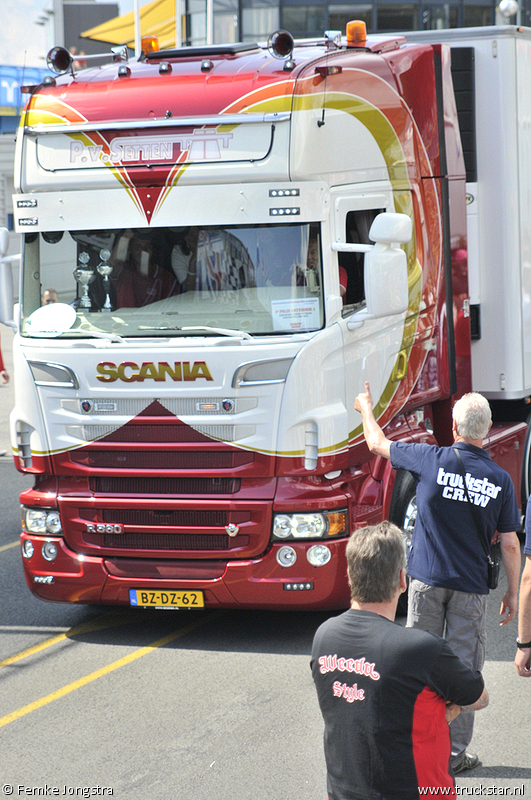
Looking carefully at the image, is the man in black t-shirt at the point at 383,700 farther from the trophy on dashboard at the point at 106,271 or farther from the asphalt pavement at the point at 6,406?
the asphalt pavement at the point at 6,406

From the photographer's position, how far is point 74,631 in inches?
270

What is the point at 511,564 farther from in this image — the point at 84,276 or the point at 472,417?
the point at 84,276

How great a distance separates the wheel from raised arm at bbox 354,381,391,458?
1.29 m

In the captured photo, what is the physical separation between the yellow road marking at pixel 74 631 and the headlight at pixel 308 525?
1.64 metres

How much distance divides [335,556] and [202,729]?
1400 mm

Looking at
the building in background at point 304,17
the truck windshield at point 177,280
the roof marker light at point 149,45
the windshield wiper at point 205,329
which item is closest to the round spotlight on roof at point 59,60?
the roof marker light at point 149,45

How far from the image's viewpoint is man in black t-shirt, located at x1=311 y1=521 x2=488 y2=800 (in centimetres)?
286

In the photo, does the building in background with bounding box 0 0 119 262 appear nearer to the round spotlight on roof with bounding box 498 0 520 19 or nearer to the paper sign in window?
the round spotlight on roof with bounding box 498 0 520 19

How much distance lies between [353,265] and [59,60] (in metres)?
2.58

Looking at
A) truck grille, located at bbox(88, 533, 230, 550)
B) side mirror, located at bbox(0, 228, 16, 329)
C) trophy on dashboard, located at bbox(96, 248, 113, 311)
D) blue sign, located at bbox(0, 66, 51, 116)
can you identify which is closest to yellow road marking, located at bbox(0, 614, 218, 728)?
truck grille, located at bbox(88, 533, 230, 550)

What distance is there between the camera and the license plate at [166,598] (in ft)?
20.4

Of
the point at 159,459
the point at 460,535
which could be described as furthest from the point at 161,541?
the point at 460,535

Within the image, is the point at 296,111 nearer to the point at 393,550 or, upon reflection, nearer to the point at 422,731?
the point at 393,550

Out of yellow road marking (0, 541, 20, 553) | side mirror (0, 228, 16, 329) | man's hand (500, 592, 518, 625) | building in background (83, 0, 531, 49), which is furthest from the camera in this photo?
building in background (83, 0, 531, 49)
